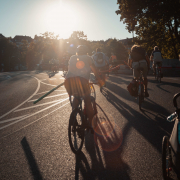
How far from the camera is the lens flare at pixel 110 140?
3.79m

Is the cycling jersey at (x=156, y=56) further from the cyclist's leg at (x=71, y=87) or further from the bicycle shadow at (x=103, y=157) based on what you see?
the cyclist's leg at (x=71, y=87)

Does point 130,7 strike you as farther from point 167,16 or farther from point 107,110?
point 107,110

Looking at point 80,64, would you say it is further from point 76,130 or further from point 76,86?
point 76,130

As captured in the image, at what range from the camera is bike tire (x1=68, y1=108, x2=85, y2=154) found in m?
3.31

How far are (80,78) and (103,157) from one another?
4.89 ft

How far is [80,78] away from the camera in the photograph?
385 cm

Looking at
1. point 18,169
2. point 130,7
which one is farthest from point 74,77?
point 130,7

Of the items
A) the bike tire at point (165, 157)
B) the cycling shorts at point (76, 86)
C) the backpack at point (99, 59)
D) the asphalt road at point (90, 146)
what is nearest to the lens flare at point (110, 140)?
the asphalt road at point (90, 146)

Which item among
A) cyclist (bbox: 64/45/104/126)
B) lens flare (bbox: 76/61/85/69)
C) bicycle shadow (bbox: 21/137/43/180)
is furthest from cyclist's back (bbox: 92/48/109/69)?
bicycle shadow (bbox: 21/137/43/180)

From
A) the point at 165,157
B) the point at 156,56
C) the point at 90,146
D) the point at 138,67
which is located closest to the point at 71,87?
the point at 90,146

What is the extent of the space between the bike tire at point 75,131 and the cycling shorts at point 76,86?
1.24 feet

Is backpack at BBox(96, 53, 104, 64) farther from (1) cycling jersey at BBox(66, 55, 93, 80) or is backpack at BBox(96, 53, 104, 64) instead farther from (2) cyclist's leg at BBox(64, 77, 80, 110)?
(2) cyclist's leg at BBox(64, 77, 80, 110)

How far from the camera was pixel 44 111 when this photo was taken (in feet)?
22.9

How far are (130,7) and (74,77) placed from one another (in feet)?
55.4
